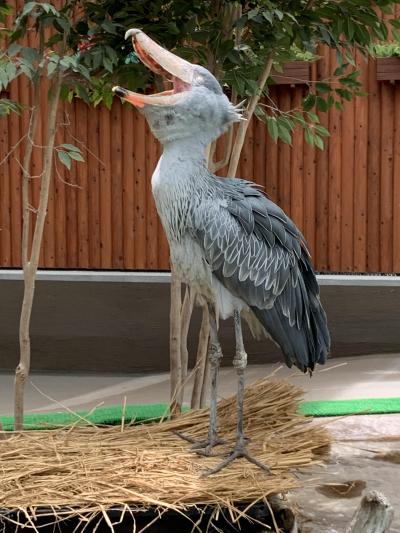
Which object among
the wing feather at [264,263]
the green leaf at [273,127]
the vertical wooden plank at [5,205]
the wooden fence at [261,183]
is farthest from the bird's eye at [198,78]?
the vertical wooden plank at [5,205]

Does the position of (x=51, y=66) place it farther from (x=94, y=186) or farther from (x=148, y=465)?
(x=94, y=186)

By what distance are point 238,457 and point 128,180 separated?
385cm

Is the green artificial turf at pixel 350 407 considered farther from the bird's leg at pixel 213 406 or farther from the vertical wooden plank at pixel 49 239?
the vertical wooden plank at pixel 49 239

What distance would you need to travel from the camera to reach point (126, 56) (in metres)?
3.00

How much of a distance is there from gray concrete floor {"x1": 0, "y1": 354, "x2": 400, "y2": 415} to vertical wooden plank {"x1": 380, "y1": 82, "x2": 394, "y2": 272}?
0.76m

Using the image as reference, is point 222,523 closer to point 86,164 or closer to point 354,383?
point 354,383

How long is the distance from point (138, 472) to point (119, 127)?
405cm

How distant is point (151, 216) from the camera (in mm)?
5871

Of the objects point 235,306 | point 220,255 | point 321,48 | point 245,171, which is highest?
point 321,48

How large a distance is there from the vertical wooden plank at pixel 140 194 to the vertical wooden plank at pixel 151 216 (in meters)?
0.02

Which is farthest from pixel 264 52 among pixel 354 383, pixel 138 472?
pixel 354 383

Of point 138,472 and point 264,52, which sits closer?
point 138,472

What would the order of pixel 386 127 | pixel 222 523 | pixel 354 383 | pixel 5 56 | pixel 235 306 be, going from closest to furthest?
pixel 222 523 → pixel 235 306 → pixel 5 56 → pixel 354 383 → pixel 386 127

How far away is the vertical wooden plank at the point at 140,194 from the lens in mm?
5809
